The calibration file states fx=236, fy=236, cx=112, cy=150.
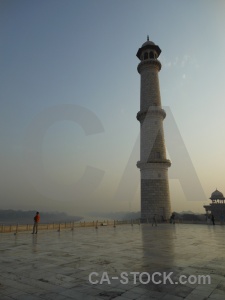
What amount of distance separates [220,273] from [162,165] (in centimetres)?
3015

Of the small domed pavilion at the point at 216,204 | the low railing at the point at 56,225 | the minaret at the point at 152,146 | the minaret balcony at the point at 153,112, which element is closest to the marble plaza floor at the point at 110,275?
Result: the low railing at the point at 56,225

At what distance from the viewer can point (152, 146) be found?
3709 cm

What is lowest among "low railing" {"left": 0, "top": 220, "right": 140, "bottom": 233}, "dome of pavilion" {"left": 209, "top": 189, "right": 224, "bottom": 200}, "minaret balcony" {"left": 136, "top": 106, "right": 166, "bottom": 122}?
"low railing" {"left": 0, "top": 220, "right": 140, "bottom": 233}

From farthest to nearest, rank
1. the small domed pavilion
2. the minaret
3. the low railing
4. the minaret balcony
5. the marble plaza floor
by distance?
the small domed pavilion
the minaret balcony
the minaret
the low railing
the marble plaza floor

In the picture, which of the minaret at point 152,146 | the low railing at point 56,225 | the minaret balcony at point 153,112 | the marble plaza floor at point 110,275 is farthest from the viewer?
the minaret balcony at point 153,112

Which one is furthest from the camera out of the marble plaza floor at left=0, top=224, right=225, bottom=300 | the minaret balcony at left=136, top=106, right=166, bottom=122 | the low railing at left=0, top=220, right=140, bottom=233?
the minaret balcony at left=136, top=106, right=166, bottom=122

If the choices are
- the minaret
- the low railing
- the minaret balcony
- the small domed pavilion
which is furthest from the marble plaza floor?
the small domed pavilion

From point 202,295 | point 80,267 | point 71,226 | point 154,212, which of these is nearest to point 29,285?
point 80,267

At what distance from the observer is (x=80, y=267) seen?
736cm

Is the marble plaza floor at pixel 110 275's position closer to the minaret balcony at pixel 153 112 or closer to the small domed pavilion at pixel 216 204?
the minaret balcony at pixel 153 112

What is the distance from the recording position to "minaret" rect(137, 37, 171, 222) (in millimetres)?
35375

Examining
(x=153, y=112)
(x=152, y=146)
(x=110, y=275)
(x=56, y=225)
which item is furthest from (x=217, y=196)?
(x=110, y=275)

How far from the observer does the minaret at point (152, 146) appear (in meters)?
35.4

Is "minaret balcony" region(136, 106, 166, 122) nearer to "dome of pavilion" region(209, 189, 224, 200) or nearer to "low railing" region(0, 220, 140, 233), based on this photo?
"low railing" region(0, 220, 140, 233)
